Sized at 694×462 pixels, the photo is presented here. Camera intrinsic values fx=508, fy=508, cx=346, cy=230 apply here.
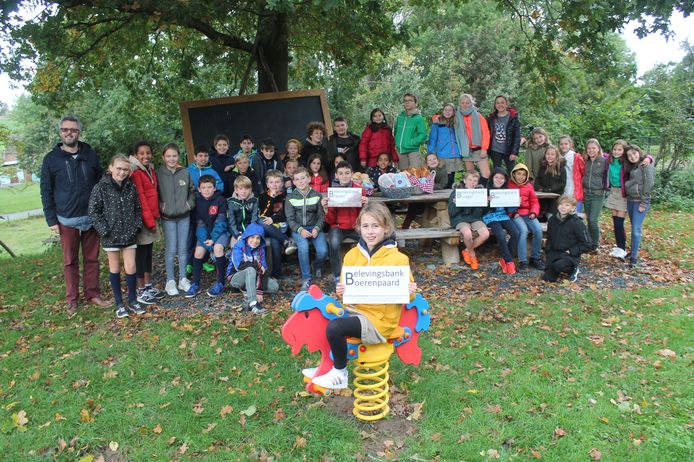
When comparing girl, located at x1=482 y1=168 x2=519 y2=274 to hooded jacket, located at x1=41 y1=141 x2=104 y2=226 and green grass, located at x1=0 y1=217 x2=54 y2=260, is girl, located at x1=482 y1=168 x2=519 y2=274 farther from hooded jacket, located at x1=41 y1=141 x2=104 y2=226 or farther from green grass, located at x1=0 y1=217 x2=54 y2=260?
green grass, located at x1=0 y1=217 x2=54 y2=260

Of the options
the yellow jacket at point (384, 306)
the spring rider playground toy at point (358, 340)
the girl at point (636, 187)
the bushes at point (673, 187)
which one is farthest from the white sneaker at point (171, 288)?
the bushes at point (673, 187)

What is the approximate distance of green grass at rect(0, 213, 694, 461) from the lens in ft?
11.8

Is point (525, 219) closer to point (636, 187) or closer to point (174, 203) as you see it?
point (636, 187)

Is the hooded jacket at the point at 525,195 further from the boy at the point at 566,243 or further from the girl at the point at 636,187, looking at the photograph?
the girl at the point at 636,187

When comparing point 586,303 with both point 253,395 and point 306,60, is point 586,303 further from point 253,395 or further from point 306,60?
point 306,60

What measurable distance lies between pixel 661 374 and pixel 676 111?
13158mm

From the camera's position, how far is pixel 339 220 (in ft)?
23.4

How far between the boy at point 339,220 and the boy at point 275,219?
580mm

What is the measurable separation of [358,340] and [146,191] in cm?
410

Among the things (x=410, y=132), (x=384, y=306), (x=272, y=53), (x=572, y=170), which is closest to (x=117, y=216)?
(x=384, y=306)

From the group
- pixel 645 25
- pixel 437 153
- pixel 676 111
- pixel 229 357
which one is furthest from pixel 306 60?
pixel 229 357

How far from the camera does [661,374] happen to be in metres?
4.34

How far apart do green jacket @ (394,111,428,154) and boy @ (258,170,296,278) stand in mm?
2839

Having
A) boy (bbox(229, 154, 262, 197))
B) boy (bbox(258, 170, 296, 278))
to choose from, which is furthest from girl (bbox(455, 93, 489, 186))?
boy (bbox(229, 154, 262, 197))
